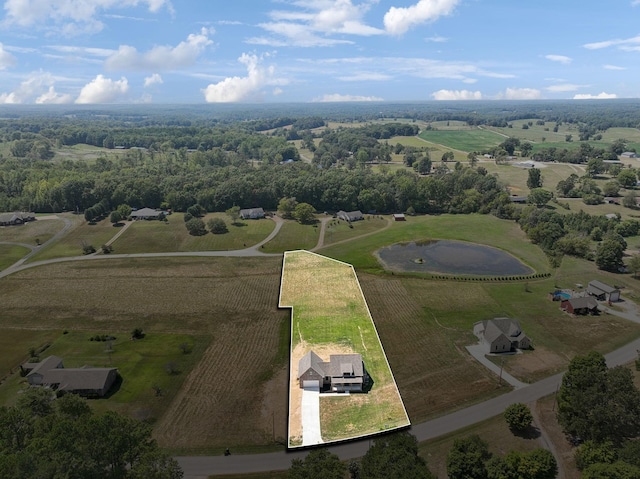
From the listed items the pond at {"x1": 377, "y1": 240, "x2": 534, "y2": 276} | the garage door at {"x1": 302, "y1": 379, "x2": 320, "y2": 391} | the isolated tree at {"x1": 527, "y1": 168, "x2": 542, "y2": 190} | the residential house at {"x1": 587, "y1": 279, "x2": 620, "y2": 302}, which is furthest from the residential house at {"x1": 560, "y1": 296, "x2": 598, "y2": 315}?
the isolated tree at {"x1": 527, "y1": 168, "x2": 542, "y2": 190}

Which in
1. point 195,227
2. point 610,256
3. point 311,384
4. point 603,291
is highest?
point 610,256

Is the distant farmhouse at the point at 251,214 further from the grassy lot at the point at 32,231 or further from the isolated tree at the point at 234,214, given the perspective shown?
the grassy lot at the point at 32,231

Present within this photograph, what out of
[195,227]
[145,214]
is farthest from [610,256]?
[145,214]

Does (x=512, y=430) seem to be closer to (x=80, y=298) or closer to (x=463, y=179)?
(x=80, y=298)

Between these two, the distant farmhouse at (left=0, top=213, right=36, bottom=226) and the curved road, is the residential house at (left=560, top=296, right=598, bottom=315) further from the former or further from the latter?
the distant farmhouse at (left=0, top=213, right=36, bottom=226)

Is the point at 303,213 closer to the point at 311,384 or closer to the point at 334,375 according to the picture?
the point at 311,384

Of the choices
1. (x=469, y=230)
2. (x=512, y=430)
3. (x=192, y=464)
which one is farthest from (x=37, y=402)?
(x=469, y=230)

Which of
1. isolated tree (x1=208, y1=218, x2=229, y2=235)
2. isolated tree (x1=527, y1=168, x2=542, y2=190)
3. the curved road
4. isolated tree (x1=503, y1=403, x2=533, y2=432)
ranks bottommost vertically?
the curved road
